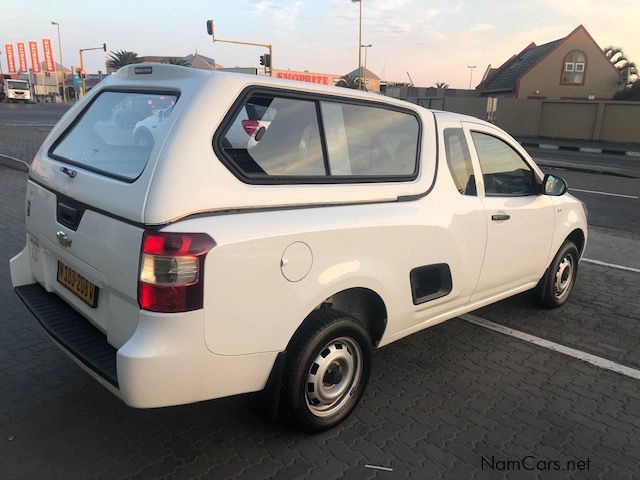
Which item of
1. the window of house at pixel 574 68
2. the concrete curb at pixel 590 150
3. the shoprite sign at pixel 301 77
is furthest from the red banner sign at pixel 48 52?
the concrete curb at pixel 590 150

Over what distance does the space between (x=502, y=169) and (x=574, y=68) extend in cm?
4625

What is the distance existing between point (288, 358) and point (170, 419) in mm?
866

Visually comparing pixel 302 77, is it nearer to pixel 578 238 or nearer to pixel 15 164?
pixel 15 164

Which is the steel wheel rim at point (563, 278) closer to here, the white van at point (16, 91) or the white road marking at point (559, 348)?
the white road marking at point (559, 348)

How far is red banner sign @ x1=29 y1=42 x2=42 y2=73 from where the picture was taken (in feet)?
274

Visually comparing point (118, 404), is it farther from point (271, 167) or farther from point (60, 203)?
point (271, 167)

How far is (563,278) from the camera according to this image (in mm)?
4805

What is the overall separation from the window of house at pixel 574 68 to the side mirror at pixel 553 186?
45.2m

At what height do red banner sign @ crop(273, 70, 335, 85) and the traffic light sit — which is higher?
the traffic light

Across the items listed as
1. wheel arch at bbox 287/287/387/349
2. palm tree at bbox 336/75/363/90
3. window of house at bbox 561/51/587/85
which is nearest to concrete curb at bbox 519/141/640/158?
palm tree at bbox 336/75/363/90

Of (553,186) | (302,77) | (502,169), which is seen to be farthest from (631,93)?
(502,169)

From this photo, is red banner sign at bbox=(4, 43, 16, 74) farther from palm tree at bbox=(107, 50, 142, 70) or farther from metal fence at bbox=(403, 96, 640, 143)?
metal fence at bbox=(403, 96, 640, 143)

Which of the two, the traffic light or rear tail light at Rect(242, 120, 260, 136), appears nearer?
rear tail light at Rect(242, 120, 260, 136)

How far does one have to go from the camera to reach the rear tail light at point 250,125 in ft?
8.18
